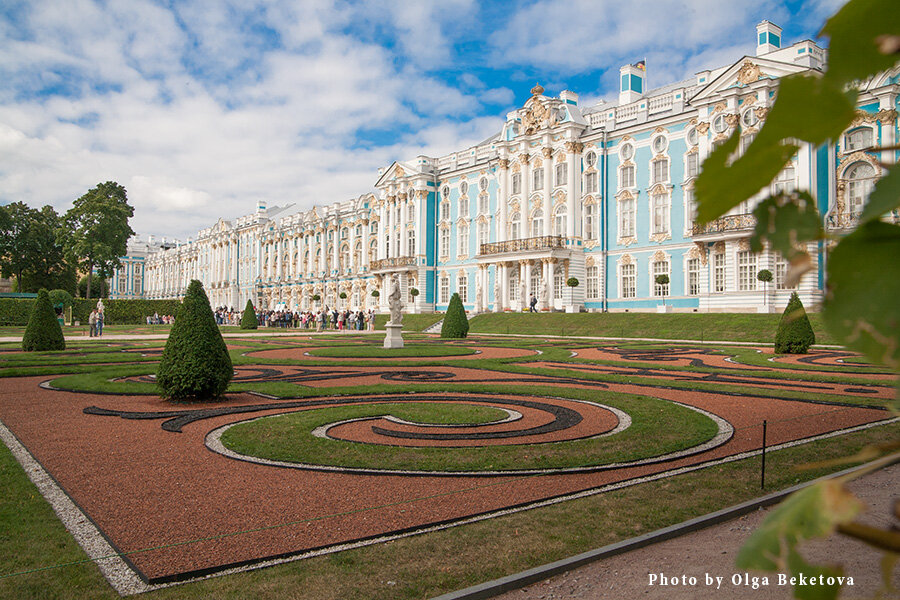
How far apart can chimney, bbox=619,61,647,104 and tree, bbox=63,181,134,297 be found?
40.7m

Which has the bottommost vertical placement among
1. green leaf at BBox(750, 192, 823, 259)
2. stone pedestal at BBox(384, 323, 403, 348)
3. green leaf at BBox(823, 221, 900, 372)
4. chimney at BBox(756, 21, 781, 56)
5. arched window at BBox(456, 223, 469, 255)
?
stone pedestal at BBox(384, 323, 403, 348)

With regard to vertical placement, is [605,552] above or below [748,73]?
below

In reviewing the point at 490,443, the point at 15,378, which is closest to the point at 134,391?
the point at 15,378

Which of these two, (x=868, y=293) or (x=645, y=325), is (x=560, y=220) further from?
(x=868, y=293)

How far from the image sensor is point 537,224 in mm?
38500

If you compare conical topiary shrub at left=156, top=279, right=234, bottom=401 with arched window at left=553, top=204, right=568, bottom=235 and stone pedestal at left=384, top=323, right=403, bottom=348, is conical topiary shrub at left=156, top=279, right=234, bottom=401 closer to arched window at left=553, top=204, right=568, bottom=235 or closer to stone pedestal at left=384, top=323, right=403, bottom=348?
stone pedestal at left=384, top=323, right=403, bottom=348

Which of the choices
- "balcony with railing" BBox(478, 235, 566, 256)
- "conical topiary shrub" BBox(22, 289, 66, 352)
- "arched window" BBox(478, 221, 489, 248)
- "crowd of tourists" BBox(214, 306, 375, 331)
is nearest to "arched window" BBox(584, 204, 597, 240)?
"balcony with railing" BBox(478, 235, 566, 256)

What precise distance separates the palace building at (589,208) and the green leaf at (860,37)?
19.1 m

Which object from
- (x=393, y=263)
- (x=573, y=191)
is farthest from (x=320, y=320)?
(x=573, y=191)

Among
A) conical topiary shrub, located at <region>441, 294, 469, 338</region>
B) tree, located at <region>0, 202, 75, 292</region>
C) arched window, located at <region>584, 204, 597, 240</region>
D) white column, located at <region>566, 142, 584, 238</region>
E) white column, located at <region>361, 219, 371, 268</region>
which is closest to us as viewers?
conical topiary shrub, located at <region>441, 294, 469, 338</region>

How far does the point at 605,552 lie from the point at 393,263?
43.6 metres

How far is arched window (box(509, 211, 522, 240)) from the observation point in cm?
3950

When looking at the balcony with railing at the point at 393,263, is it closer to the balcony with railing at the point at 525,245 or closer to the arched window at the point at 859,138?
the balcony with railing at the point at 525,245

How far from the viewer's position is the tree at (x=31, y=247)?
178 ft
